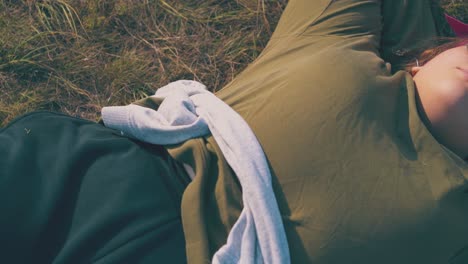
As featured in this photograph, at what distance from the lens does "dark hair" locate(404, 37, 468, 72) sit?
Result: 5.15ft

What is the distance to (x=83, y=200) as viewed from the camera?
1.22 metres

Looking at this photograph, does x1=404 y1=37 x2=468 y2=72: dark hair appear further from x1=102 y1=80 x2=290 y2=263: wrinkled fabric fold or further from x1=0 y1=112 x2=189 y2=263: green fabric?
x1=0 y1=112 x2=189 y2=263: green fabric

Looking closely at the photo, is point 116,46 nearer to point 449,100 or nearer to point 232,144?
point 232,144

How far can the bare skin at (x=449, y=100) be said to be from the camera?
4.40 feet

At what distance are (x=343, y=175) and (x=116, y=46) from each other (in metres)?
1.28

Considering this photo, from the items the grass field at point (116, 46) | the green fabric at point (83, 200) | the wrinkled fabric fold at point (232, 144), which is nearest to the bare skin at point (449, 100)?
the wrinkled fabric fold at point (232, 144)

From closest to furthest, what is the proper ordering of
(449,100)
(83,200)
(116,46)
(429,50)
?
1. (83,200)
2. (449,100)
3. (429,50)
4. (116,46)

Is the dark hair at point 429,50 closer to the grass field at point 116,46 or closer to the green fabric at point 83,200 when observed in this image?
the grass field at point 116,46

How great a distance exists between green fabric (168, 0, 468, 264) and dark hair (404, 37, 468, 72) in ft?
0.86

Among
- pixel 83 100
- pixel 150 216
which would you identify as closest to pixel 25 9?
pixel 83 100

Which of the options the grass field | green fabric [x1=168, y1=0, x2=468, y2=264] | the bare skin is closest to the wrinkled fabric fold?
green fabric [x1=168, y1=0, x2=468, y2=264]

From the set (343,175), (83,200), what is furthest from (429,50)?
(83,200)

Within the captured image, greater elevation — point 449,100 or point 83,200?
point 449,100

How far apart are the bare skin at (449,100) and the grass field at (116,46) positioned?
89cm
